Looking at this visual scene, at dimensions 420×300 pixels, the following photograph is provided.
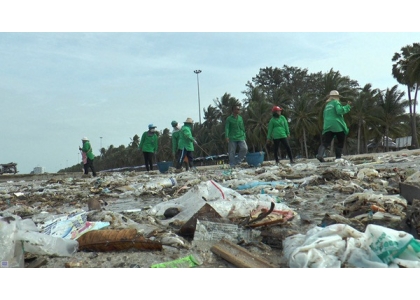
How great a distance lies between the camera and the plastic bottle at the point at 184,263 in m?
1.97

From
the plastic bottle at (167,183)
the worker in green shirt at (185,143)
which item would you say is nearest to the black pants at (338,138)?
the worker in green shirt at (185,143)

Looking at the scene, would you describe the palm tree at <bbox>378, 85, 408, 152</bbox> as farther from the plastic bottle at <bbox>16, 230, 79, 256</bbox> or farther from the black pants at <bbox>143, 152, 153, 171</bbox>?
the plastic bottle at <bbox>16, 230, 79, 256</bbox>

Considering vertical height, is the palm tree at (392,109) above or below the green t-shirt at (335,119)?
above

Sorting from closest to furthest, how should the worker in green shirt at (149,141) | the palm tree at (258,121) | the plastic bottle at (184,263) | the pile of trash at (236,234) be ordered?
the pile of trash at (236,234) → the plastic bottle at (184,263) → the worker in green shirt at (149,141) → the palm tree at (258,121)

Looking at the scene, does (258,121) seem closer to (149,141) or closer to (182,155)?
(149,141)

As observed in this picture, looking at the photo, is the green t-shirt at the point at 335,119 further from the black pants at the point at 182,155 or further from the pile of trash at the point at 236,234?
the pile of trash at the point at 236,234

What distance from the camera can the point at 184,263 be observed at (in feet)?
6.55

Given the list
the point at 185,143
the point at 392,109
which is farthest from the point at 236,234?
the point at 392,109

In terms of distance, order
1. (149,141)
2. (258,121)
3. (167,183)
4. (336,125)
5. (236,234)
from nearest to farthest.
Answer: (236,234)
(167,183)
(336,125)
(149,141)
(258,121)

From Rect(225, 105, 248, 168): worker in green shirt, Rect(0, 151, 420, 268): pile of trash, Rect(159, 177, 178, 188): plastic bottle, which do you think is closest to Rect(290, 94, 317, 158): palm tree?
Rect(225, 105, 248, 168): worker in green shirt

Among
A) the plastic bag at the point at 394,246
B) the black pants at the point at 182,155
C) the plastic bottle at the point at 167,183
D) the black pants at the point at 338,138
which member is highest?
the black pants at the point at 338,138
